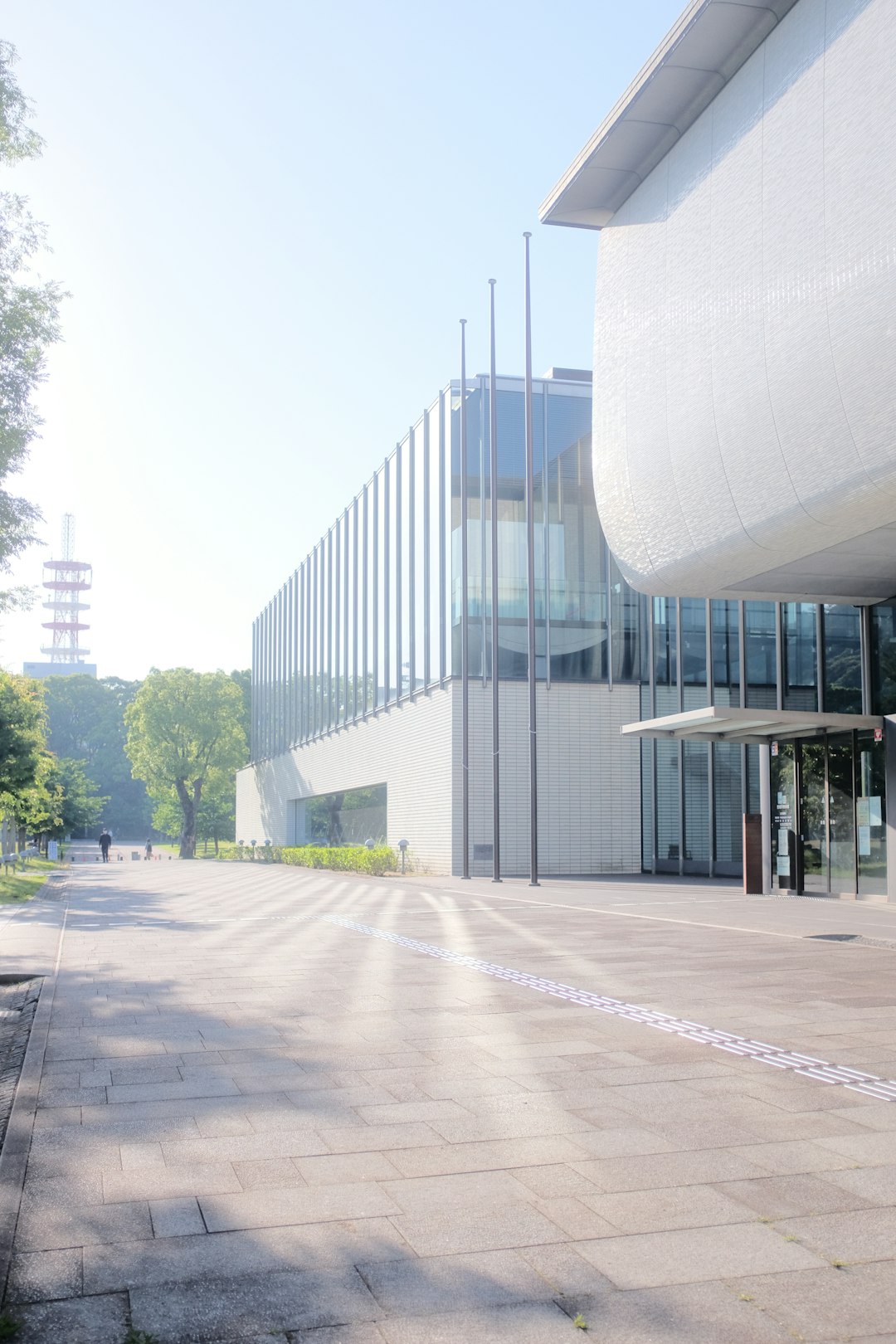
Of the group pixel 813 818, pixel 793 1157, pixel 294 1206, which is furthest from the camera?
pixel 813 818

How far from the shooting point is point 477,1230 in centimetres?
407

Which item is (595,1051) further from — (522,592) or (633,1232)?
(522,592)

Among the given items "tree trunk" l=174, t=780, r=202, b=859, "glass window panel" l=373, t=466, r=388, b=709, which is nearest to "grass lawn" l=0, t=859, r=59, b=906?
"glass window panel" l=373, t=466, r=388, b=709

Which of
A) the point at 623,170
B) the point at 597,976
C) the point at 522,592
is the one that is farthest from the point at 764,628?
the point at 597,976

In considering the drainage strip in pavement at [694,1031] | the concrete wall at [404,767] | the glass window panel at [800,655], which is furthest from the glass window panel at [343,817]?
the drainage strip in pavement at [694,1031]

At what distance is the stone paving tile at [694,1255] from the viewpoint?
144 inches

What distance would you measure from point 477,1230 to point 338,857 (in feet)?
125

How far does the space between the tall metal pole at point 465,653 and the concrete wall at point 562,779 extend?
13.6 inches

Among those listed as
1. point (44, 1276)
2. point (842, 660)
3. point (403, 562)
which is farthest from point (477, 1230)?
point (403, 562)

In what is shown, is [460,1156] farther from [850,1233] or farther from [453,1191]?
[850,1233]

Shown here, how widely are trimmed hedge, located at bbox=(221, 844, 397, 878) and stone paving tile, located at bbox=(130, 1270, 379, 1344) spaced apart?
1273 inches

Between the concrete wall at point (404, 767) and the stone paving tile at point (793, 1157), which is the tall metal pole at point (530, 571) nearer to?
the concrete wall at point (404, 767)

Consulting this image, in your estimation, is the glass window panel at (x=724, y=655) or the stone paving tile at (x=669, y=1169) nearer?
the stone paving tile at (x=669, y=1169)

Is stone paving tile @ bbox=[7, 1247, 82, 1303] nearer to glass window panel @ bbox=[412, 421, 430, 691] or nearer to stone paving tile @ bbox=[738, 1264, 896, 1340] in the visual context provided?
stone paving tile @ bbox=[738, 1264, 896, 1340]
